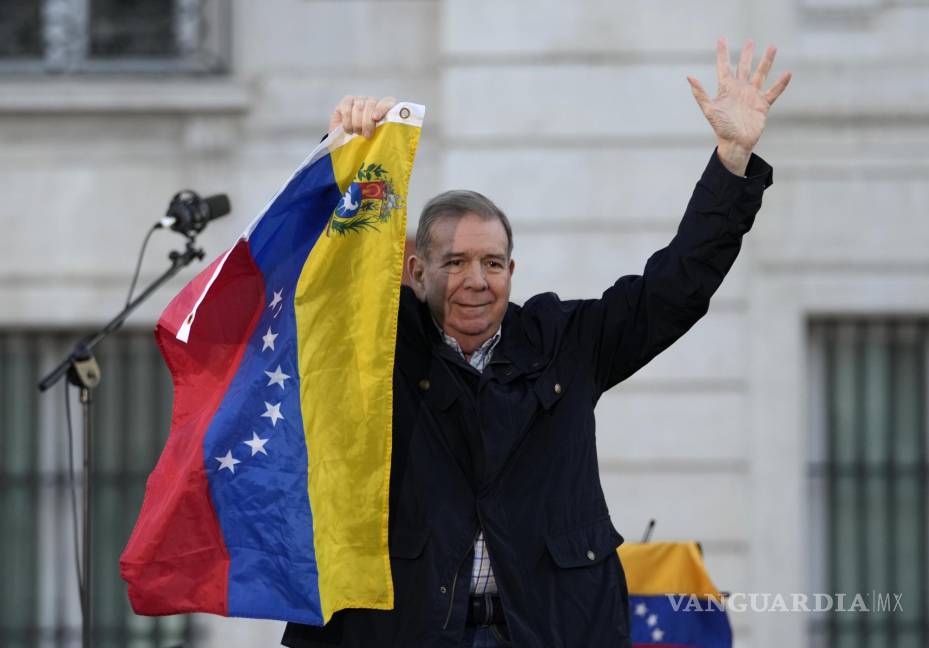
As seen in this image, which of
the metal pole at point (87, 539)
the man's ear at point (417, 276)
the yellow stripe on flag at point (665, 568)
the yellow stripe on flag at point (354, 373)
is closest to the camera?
the yellow stripe on flag at point (354, 373)

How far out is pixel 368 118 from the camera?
13.5ft

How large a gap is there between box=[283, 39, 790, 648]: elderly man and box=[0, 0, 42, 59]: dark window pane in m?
5.23

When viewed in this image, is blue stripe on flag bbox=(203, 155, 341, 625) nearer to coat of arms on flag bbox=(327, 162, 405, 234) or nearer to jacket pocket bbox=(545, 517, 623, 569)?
coat of arms on flag bbox=(327, 162, 405, 234)

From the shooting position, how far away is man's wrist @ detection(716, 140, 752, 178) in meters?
3.90

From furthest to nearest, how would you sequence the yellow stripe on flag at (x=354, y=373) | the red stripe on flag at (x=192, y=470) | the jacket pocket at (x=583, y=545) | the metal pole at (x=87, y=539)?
the metal pole at (x=87, y=539)
the red stripe on flag at (x=192, y=470)
the yellow stripe on flag at (x=354, y=373)
the jacket pocket at (x=583, y=545)

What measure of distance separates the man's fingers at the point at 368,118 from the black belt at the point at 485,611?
1147 mm

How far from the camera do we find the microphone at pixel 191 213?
6.38 metres

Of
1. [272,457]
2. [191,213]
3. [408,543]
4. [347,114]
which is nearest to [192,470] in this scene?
[272,457]

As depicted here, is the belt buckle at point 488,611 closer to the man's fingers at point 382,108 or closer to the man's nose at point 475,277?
the man's nose at point 475,277

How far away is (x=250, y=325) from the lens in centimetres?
430

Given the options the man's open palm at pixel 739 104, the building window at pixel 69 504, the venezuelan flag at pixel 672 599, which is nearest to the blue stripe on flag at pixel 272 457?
the man's open palm at pixel 739 104

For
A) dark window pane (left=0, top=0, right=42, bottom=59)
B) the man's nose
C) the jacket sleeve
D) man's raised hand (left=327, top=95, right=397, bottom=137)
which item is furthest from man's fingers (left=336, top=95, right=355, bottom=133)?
dark window pane (left=0, top=0, right=42, bottom=59)

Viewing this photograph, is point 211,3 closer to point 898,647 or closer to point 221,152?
point 221,152

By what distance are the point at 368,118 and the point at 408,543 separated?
1.03 meters
